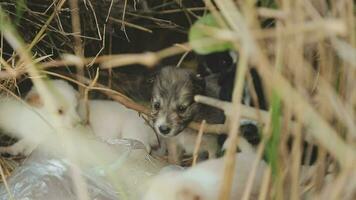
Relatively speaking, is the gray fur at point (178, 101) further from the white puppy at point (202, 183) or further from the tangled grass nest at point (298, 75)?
the tangled grass nest at point (298, 75)

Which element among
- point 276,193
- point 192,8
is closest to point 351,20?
point 276,193

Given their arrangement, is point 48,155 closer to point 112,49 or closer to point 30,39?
point 30,39

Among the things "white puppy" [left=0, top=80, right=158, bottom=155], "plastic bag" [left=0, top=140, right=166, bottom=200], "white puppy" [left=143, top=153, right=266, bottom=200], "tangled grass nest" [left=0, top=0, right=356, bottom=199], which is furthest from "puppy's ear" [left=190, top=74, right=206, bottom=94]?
"tangled grass nest" [left=0, top=0, right=356, bottom=199]

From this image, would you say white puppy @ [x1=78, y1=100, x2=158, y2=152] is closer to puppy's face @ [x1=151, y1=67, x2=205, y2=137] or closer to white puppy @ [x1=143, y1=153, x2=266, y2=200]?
puppy's face @ [x1=151, y1=67, x2=205, y2=137]

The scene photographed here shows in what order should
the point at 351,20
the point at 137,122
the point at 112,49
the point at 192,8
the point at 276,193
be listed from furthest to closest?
the point at 112,49 → the point at 137,122 → the point at 192,8 → the point at 276,193 → the point at 351,20

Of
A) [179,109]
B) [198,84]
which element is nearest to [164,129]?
[179,109]

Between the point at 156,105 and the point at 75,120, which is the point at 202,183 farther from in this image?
the point at 75,120

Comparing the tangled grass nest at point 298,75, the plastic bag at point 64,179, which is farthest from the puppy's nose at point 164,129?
the tangled grass nest at point 298,75
